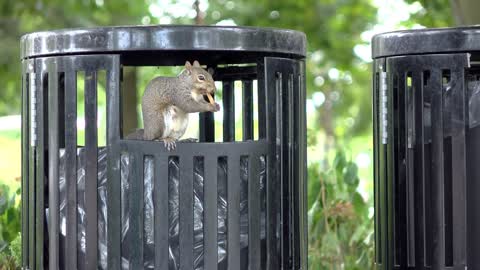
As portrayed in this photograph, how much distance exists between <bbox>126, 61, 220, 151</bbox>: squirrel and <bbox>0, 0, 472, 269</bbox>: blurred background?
42.1 inches

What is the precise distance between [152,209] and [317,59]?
8669 millimetres

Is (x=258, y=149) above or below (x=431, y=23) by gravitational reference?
below

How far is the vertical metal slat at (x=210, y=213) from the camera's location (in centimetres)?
280

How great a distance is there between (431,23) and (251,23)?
2425mm

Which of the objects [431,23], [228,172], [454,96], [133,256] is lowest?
[133,256]

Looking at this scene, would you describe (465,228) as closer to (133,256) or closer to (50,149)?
(133,256)

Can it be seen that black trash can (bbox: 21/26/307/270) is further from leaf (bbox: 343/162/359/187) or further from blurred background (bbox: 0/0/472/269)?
leaf (bbox: 343/162/359/187)

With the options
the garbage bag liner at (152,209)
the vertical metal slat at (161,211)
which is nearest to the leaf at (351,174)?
the garbage bag liner at (152,209)

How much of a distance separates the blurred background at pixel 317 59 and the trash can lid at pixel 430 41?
150 cm

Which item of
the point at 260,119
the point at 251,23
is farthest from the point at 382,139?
the point at 251,23

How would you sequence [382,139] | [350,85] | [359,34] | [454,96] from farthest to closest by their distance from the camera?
[350,85]
[359,34]
[382,139]
[454,96]

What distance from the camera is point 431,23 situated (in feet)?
23.8

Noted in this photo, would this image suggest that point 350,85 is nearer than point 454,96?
No

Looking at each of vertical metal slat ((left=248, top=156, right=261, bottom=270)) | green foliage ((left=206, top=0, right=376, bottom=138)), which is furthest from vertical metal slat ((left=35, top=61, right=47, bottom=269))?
green foliage ((left=206, top=0, right=376, bottom=138))
